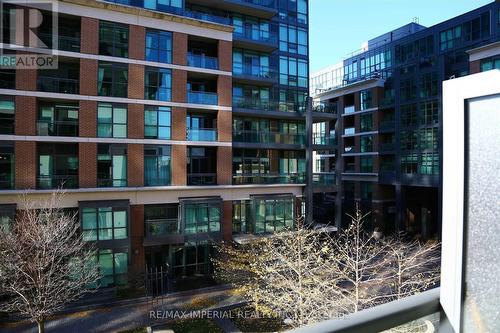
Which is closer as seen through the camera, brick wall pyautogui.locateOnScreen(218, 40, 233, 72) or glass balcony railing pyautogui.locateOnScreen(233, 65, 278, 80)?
brick wall pyautogui.locateOnScreen(218, 40, 233, 72)

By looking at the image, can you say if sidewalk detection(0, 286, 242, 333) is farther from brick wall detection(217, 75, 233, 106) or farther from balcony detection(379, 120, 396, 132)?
balcony detection(379, 120, 396, 132)

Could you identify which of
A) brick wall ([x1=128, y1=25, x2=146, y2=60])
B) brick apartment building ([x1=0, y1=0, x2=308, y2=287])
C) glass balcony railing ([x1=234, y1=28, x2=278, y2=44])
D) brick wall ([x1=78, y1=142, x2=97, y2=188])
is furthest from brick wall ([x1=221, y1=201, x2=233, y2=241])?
glass balcony railing ([x1=234, y1=28, x2=278, y2=44])

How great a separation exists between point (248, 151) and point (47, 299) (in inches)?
665

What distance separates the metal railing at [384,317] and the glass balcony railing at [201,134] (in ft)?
76.1

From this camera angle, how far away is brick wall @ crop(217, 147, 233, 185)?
82.7 feet

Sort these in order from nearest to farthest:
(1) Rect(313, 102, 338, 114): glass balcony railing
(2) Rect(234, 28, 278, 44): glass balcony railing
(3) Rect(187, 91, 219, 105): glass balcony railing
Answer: (3) Rect(187, 91, 219, 105): glass balcony railing < (2) Rect(234, 28, 278, 44): glass balcony railing < (1) Rect(313, 102, 338, 114): glass balcony railing

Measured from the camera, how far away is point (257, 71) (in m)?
28.6

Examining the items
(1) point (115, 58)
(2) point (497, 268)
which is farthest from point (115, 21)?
(2) point (497, 268)

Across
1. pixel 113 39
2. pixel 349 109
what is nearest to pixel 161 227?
pixel 113 39

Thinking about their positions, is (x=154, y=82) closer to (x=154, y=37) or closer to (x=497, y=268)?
(x=154, y=37)

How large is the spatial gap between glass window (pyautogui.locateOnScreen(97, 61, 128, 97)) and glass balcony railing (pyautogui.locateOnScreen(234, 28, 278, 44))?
389 inches

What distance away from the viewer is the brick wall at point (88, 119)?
2152cm

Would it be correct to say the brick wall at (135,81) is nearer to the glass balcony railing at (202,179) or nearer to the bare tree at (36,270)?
the glass balcony railing at (202,179)

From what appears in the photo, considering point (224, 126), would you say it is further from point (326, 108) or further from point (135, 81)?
point (326, 108)
